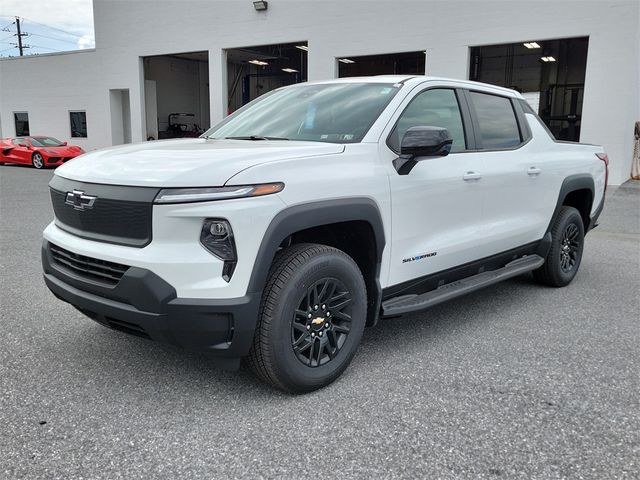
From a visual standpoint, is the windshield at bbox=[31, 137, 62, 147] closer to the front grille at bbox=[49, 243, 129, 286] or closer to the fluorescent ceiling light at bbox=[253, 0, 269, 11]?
the fluorescent ceiling light at bbox=[253, 0, 269, 11]

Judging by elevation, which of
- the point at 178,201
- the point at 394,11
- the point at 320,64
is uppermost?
the point at 394,11

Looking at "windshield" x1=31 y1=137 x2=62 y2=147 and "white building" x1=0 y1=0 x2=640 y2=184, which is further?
"windshield" x1=31 y1=137 x2=62 y2=147

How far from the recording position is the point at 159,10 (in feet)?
77.0

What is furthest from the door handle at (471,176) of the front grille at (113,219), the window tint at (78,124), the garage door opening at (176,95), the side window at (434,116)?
the garage door opening at (176,95)

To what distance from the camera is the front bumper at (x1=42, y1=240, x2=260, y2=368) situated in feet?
Answer: 9.07

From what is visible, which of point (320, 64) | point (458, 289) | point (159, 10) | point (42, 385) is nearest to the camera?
point (42, 385)

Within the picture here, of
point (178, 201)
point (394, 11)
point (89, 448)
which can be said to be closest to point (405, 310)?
point (178, 201)

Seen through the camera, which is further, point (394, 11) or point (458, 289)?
point (394, 11)

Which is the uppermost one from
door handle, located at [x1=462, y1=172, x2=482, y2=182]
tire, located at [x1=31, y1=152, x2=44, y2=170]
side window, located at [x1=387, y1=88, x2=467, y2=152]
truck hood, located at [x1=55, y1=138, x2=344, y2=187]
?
side window, located at [x1=387, y1=88, x2=467, y2=152]

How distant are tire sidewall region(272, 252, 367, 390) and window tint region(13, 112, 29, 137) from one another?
32.8 metres

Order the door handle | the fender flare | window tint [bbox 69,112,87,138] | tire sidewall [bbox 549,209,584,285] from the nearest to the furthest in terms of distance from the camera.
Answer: the door handle, the fender flare, tire sidewall [bbox 549,209,584,285], window tint [bbox 69,112,87,138]

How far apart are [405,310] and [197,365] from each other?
4.52ft

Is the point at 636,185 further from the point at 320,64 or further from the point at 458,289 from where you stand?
the point at 458,289

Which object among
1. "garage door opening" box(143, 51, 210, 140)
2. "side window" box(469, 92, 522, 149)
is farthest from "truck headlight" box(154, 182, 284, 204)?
"garage door opening" box(143, 51, 210, 140)
